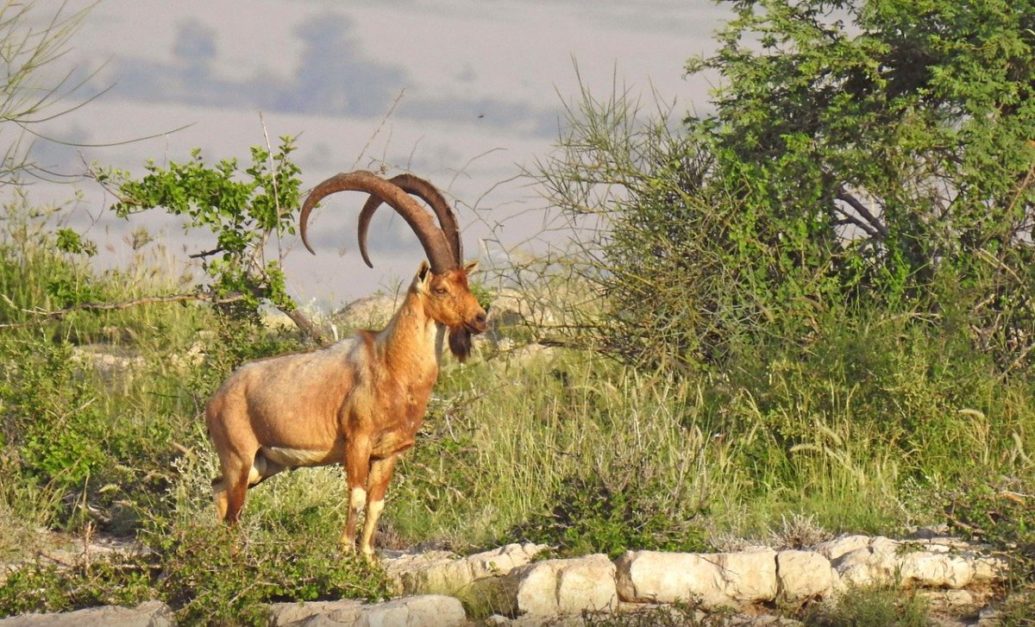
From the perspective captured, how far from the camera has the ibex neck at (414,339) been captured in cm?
762

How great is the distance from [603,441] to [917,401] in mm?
2649

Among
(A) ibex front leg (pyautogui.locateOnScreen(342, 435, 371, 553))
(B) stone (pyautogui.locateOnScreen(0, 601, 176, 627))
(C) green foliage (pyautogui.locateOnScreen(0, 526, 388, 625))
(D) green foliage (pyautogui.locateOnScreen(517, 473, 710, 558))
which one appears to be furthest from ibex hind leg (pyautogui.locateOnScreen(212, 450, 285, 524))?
(D) green foliage (pyautogui.locateOnScreen(517, 473, 710, 558))

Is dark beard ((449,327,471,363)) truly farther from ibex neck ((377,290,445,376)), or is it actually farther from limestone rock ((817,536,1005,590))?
limestone rock ((817,536,1005,590))

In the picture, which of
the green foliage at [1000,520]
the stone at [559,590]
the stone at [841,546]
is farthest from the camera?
the stone at [841,546]

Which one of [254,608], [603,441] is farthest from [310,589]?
[603,441]

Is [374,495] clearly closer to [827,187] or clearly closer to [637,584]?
[637,584]

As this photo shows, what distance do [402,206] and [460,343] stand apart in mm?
806

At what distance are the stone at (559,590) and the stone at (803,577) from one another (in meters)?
0.91

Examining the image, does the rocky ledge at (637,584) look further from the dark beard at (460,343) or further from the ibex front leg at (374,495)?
the dark beard at (460,343)

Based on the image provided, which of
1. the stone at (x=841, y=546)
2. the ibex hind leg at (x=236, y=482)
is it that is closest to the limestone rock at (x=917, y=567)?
the stone at (x=841, y=546)

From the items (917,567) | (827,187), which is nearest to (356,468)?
(917,567)

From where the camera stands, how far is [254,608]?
23.5 ft

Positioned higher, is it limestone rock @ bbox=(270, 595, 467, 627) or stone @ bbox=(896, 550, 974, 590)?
stone @ bbox=(896, 550, 974, 590)

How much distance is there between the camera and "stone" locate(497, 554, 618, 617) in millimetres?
7234
